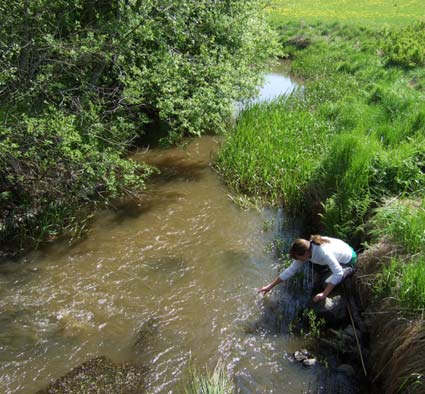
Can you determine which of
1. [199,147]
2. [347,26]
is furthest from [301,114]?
[347,26]

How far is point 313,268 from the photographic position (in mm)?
7965

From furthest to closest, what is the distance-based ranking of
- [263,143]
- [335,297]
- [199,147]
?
[199,147], [263,143], [335,297]

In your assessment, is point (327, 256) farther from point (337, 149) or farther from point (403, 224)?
point (337, 149)

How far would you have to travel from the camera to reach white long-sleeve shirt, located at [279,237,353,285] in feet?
20.7

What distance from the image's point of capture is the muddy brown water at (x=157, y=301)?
604cm

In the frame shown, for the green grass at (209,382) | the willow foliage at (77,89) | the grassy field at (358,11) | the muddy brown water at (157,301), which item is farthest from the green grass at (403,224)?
the grassy field at (358,11)

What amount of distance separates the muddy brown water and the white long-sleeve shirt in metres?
1.08

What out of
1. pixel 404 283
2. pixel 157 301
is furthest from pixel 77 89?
pixel 404 283

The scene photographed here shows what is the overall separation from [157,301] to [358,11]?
36129 millimetres

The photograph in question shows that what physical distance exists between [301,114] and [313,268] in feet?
20.1

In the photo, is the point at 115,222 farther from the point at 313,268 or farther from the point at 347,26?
the point at 347,26

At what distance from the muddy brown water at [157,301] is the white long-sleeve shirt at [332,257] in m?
1.08

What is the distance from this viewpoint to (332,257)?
6.32 meters

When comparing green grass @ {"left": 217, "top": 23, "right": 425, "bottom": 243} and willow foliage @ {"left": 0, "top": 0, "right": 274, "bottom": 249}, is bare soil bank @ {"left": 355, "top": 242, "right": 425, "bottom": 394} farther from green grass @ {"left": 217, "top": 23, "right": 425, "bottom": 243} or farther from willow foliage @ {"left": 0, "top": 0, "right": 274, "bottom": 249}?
willow foliage @ {"left": 0, "top": 0, "right": 274, "bottom": 249}
